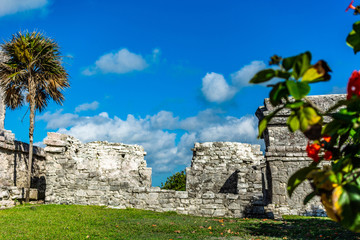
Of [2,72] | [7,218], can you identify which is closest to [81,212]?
[7,218]

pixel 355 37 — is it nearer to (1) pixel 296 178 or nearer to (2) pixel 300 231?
(1) pixel 296 178

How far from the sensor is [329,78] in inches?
51.8

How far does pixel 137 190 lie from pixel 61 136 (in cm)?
406

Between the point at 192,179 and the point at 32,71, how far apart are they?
27.5 ft

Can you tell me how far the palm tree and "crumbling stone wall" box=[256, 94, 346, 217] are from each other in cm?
924

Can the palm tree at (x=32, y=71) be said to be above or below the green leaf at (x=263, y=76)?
above

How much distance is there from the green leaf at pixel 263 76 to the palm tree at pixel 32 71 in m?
13.3

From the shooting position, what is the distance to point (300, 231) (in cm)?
802

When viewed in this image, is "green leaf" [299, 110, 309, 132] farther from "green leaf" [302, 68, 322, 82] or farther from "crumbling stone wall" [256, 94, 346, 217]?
"crumbling stone wall" [256, 94, 346, 217]

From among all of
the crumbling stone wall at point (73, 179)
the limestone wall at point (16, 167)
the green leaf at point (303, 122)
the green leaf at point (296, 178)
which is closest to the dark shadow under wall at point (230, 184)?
the crumbling stone wall at point (73, 179)

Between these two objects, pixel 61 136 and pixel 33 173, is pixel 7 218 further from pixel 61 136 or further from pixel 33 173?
pixel 33 173

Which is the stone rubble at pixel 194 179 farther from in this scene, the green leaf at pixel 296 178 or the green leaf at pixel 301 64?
the green leaf at pixel 301 64

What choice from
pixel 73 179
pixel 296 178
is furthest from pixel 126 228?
pixel 296 178

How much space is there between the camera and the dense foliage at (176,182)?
58.5 feet
